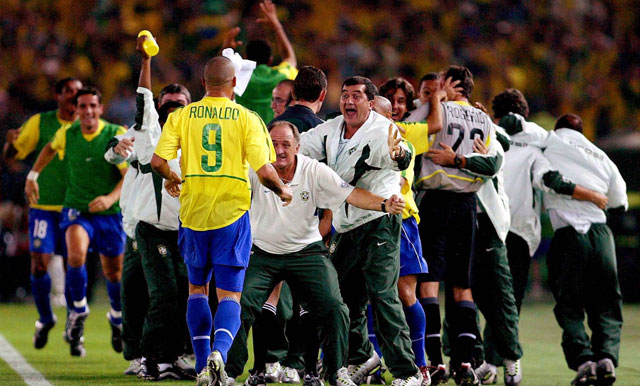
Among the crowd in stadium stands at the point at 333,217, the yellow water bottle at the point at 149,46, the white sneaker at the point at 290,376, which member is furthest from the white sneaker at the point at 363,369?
the yellow water bottle at the point at 149,46

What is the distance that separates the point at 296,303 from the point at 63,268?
8692 mm

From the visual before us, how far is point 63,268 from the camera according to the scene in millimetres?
16359

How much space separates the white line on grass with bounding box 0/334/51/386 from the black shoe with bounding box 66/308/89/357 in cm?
48

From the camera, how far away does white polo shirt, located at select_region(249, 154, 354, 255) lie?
23.2 feet

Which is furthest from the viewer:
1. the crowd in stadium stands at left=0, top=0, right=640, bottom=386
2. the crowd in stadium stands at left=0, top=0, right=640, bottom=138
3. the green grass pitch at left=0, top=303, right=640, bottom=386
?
the crowd in stadium stands at left=0, top=0, right=640, bottom=138

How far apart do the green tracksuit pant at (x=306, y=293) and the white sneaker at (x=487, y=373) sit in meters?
1.92

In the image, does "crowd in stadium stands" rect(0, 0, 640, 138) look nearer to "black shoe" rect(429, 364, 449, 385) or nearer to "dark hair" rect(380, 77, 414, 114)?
"dark hair" rect(380, 77, 414, 114)

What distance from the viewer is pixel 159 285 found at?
827 centimetres

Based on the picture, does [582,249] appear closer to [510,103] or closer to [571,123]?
[571,123]

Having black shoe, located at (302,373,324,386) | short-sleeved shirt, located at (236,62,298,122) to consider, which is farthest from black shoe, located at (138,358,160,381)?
short-sleeved shirt, located at (236,62,298,122)

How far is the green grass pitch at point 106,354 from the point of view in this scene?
8.59 metres

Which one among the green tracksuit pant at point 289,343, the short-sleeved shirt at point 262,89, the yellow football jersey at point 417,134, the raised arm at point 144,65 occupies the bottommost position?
the green tracksuit pant at point 289,343

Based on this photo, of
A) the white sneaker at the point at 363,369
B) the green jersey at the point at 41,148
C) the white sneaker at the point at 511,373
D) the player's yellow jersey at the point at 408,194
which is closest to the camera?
the player's yellow jersey at the point at 408,194

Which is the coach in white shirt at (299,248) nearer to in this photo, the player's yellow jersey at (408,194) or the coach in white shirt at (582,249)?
the player's yellow jersey at (408,194)
